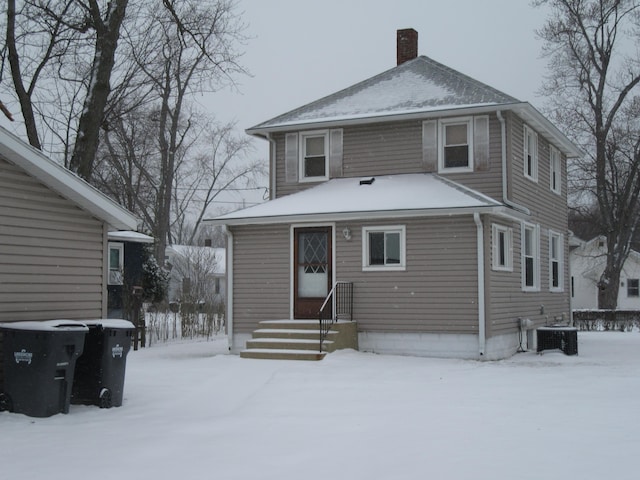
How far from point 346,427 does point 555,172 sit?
14624mm

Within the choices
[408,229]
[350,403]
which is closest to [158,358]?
[408,229]

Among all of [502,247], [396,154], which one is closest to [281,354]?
[502,247]

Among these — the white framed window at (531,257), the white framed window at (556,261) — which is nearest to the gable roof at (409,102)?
the white framed window at (531,257)

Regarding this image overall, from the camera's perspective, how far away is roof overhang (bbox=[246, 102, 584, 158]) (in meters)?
16.1

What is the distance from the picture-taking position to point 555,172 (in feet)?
68.7

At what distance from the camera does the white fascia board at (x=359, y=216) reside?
14.7 metres

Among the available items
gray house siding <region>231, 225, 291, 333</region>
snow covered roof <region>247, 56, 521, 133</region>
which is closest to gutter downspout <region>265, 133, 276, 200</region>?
snow covered roof <region>247, 56, 521, 133</region>

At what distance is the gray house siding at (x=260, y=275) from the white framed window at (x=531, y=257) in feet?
18.6

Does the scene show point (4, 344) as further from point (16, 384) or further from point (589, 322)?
point (589, 322)

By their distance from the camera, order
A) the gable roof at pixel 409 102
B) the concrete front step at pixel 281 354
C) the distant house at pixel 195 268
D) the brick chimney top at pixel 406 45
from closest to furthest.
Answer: the concrete front step at pixel 281 354
the gable roof at pixel 409 102
the brick chimney top at pixel 406 45
the distant house at pixel 195 268

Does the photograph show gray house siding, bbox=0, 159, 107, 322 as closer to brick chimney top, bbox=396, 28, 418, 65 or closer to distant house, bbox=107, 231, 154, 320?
brick chimney top, bbox=396, 28, 418, 65

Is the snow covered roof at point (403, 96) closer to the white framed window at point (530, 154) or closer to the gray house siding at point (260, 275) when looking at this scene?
A: the white framed window at point (530, 154)

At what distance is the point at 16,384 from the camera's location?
884cm

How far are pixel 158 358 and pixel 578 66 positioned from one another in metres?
23.5
